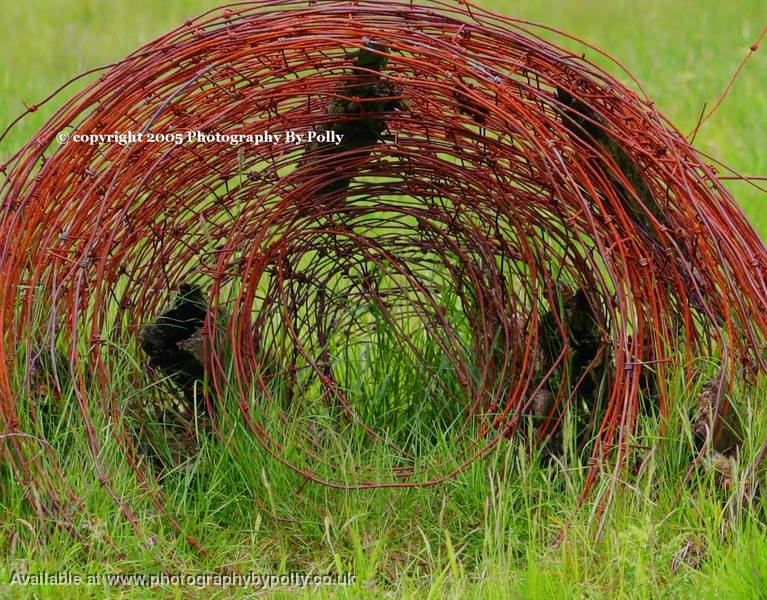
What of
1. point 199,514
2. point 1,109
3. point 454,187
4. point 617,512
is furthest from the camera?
point 1,109

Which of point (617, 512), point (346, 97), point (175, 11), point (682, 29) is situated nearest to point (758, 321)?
point (617, 512)

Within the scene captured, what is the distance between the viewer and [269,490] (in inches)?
120

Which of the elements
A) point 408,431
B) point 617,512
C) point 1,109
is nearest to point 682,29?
point 1,109

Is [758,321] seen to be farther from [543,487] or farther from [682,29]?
[682,29]

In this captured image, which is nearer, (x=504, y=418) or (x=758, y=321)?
(x=758, y=321)

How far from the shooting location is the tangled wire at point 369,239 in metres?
3.10

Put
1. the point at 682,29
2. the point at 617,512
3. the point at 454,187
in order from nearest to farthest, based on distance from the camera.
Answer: the point at 617,512 < the point at 454,187 < the point at 682,29

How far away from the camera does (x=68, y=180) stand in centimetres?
331

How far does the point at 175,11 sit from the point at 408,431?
6.67 meters

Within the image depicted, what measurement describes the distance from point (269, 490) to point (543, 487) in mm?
811

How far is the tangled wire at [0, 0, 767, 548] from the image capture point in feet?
10.2

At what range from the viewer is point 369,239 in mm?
3736

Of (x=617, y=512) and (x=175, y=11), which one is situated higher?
(x=175, y=11)

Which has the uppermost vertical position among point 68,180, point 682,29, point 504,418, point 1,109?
point 682,29
